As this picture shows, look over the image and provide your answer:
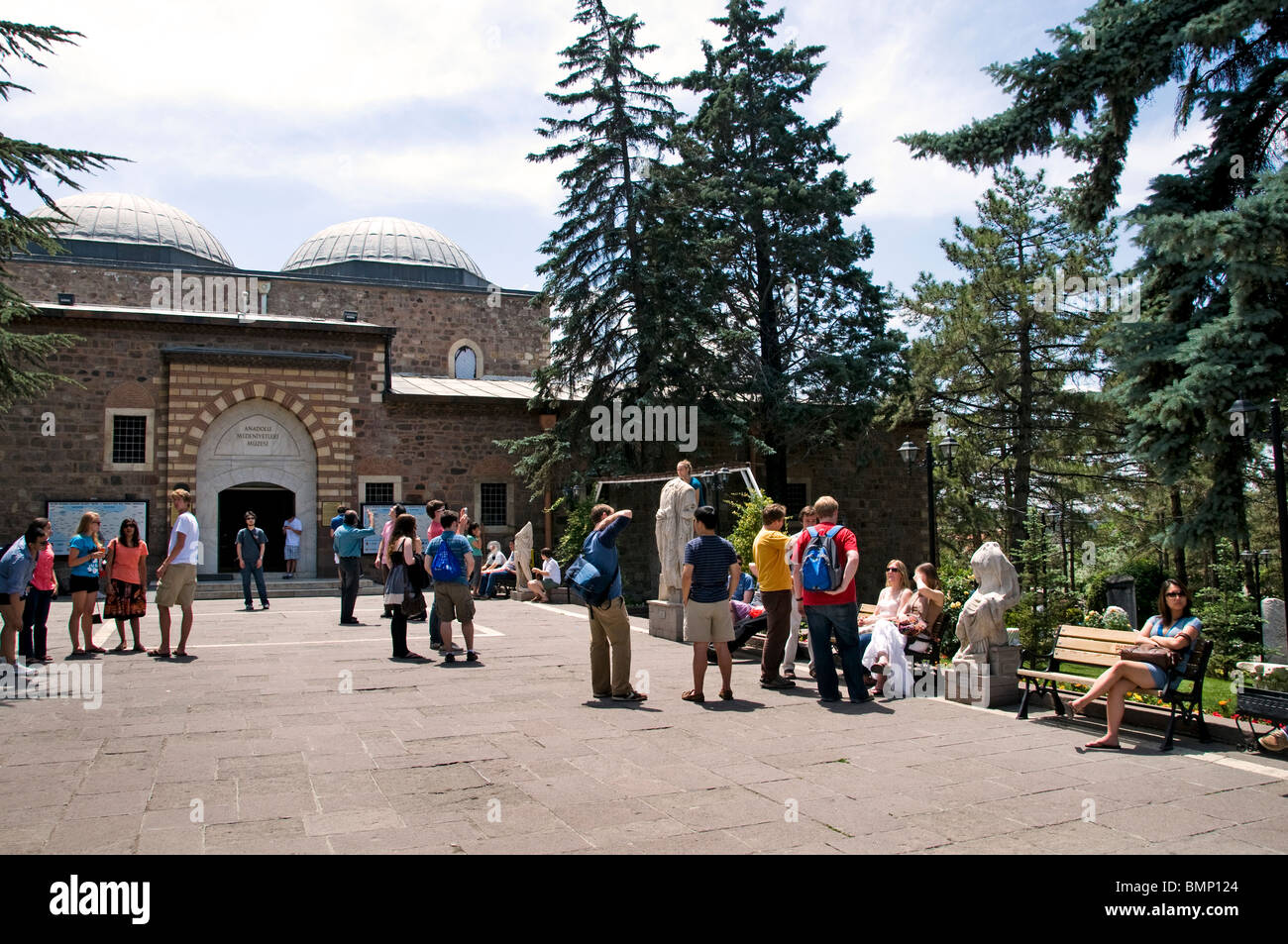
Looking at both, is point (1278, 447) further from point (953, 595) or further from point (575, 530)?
point (575, 530)

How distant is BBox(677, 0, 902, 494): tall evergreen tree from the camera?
880 inches

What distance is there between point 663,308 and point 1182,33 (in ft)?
42.0

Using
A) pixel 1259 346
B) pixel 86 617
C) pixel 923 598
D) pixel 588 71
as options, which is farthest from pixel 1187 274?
pixel 588 71

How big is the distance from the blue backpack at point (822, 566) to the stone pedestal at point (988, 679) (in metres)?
1.33

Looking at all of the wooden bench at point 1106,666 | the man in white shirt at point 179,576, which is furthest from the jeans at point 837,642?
the man in white shirt at point 179,576

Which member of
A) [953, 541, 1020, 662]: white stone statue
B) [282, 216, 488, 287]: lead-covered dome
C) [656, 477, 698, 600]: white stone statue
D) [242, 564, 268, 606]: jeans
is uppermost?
[282, 216, 488, 287]: lead-covered dome

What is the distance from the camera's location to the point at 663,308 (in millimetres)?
21203

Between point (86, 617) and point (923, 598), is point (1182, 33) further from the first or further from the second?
point (86, 617)

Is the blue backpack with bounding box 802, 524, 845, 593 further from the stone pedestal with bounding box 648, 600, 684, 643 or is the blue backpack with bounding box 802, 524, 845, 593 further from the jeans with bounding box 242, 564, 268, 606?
the jeans with bounding box 242, 564, 268, 606

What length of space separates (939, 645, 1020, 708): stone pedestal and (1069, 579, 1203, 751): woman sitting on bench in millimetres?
1040

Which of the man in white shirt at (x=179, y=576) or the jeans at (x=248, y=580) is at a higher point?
the man in white shirt at (x=179, y=576)

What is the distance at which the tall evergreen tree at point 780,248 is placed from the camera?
2236 centimetres

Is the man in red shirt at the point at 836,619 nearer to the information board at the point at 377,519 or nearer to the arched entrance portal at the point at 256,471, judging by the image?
the information board at the point at 377,519

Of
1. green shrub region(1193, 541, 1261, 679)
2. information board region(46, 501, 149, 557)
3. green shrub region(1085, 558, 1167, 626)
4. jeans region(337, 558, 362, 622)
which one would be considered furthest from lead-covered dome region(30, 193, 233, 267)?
green shrub region(1193, 541, 1261, 679)
